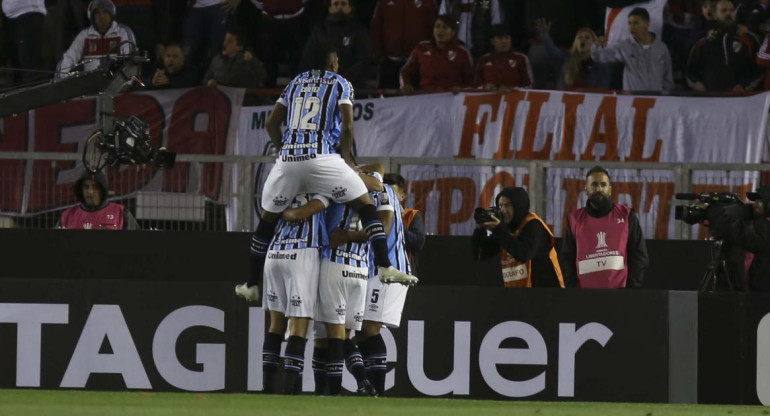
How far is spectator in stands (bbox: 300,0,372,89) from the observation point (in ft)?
54.9

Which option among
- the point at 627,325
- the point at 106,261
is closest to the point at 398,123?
the point at 106,261

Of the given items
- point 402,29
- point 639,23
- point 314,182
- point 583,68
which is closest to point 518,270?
point 314,182

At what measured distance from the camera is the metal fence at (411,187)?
14.6 metres

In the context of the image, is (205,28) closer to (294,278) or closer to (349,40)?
(349,40)

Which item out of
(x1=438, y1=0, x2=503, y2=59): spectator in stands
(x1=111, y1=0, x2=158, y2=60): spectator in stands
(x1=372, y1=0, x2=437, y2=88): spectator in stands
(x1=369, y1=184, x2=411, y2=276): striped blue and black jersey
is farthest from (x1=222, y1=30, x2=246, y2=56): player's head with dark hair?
(x1=369, y1=184, x2=411, y2=276): striped blue and black jersey

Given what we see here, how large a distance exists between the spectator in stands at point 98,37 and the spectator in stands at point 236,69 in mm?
902

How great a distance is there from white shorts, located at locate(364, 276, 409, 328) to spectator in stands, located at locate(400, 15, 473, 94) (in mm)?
5491

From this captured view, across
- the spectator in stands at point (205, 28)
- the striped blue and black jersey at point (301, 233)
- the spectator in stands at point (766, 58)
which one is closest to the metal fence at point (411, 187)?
the spectator in stands at point (766, 58)

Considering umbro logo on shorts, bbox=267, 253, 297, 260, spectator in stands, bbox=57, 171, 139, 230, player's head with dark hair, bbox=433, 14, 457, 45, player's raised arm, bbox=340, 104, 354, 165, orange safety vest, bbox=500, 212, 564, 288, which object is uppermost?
player's head with dark hair, bbox=433, 14, 457, 45

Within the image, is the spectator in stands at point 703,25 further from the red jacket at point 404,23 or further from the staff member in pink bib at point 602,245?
the staff member in pink bib at point 602,245

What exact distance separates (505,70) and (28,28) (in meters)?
5.08

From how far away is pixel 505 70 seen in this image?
16.4 metres

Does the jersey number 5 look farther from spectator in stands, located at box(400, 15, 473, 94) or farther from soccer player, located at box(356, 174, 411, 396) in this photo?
spectator in stands, located at box(400, 15, 473, 94)

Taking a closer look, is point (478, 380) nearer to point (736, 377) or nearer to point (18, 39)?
point (736, 377)
